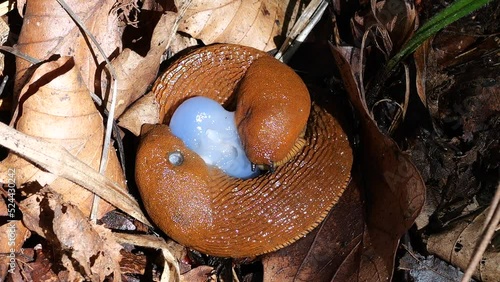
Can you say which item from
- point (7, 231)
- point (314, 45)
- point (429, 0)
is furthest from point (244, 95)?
point (7, 231)

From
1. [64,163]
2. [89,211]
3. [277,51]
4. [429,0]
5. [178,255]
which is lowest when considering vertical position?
[178,255]

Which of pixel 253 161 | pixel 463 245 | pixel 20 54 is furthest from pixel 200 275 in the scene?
pixel 20 54

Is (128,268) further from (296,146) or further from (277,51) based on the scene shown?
(277,51)

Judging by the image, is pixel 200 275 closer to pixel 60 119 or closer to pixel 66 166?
pixel 66 166

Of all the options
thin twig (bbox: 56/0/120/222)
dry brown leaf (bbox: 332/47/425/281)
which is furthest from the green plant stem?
thin twig (bbox: 56/0/120/222)

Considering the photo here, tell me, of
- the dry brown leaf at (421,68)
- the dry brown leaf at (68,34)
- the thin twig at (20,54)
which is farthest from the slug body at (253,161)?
the thin twig at (20,54)

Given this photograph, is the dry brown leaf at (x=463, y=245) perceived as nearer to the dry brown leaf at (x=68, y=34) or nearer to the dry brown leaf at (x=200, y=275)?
the dry brown leaf at (x=200, y=275)
